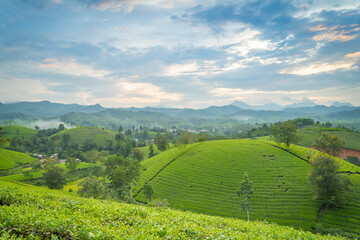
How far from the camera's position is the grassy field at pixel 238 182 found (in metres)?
44.8

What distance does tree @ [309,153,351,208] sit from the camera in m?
41.9

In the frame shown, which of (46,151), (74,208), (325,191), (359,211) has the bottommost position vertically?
(46,151)

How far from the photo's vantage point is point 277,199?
48906 millimetres

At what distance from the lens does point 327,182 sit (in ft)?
140

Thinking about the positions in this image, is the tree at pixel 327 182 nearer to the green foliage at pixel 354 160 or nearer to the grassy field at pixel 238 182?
the grassy field at pixel 238 182

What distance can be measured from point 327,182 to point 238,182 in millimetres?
24904

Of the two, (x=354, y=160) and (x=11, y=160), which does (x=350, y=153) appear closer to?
(x=354, y=160)

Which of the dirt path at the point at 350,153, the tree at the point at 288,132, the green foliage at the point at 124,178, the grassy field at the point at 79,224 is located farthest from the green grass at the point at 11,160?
the dirt path at the point at 350,153

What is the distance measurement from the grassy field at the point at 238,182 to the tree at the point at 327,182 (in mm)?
3582

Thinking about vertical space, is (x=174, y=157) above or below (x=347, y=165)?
below

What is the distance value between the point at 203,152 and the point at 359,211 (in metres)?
57.1

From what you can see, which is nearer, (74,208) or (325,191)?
(74,208)

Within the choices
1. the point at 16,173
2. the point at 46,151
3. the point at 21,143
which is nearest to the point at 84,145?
the point at 46,151

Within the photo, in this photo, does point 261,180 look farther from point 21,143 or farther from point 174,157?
point 21,143
